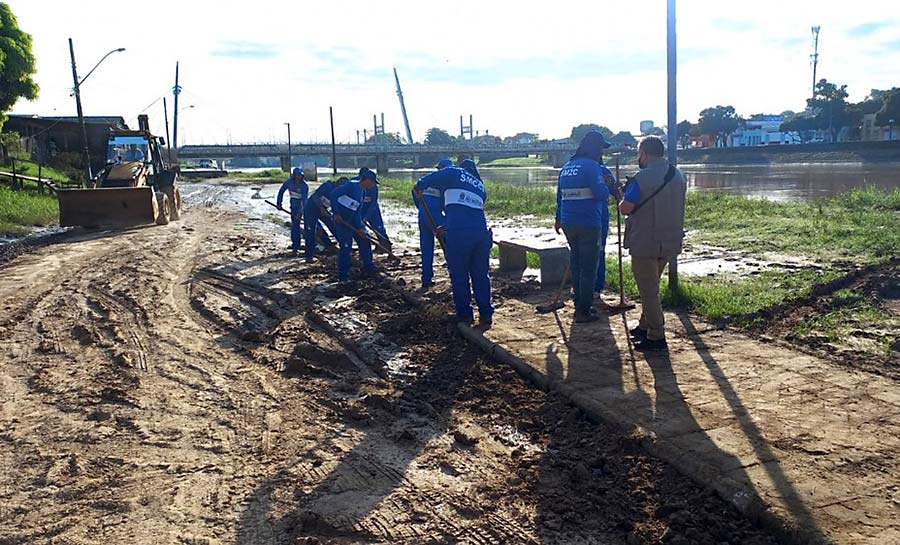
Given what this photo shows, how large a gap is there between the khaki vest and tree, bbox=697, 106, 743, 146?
96598 mm

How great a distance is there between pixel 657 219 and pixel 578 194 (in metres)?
1.24

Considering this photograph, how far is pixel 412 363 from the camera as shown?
6.54m

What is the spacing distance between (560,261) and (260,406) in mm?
4956

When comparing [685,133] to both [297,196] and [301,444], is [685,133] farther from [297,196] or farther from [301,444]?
[301,444]

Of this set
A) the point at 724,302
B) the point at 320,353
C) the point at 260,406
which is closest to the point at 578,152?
the point at 724,302

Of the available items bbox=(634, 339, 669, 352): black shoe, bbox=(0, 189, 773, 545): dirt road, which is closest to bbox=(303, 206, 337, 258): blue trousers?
bbox=(0, 189, 773, 545): dirt road

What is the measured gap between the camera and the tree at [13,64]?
28.0m

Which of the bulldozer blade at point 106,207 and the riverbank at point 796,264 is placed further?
the bulldozer blade at point 106,207

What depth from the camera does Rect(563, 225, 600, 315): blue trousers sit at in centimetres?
710

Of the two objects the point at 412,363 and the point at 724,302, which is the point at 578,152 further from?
the point at 412,363

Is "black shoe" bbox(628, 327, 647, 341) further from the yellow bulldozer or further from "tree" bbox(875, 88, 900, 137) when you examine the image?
"tree" bbox(875, 88, 900, 137)

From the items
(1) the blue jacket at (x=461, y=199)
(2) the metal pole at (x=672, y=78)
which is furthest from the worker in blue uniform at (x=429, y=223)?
(2) the metal pole at (x=672, y=78)

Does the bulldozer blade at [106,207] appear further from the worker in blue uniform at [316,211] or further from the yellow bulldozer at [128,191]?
the worker in blue uniform at [316,211]

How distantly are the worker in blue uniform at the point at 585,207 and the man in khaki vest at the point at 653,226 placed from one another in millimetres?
946
